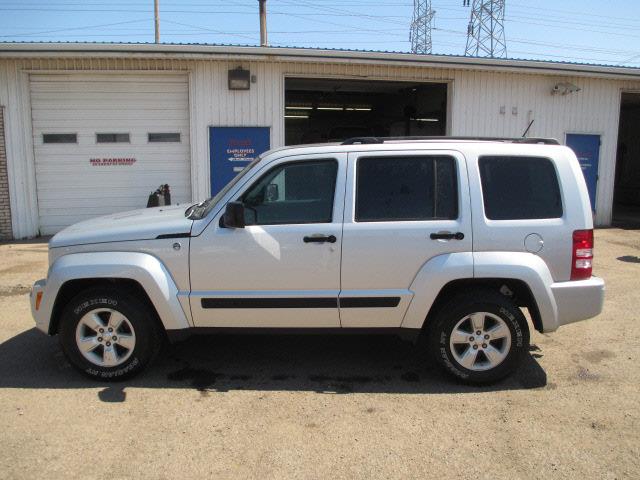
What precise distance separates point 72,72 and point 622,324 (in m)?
10.8

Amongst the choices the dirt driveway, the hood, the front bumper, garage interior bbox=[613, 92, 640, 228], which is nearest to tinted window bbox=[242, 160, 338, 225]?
the hood

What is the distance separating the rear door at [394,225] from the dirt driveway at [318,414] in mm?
723

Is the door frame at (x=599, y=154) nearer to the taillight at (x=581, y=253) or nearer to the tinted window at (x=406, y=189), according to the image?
the taillight at (x=581, y=253)

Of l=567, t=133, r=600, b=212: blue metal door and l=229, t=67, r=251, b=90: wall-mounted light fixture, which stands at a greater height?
l=229, t=67, r=251, b=90: wall-mounted light fixture

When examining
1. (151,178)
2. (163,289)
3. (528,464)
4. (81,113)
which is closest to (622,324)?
(528,464)

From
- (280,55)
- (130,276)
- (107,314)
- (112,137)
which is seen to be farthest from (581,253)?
(112,137)

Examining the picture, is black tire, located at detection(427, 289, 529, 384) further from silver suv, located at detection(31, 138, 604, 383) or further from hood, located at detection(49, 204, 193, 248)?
hood, located at detection(49, 204, 193, 248)

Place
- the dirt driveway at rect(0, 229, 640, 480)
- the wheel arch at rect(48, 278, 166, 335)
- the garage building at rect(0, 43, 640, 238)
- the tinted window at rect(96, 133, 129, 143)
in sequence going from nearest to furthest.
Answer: the dirt driveway at rect(0, 229, 640, 480), the wheel arch at rect(48, 278, 166, 335), the garage building at rect(0, 43, 640, 238), the tinted window at rect(96, 133, 129, 143)

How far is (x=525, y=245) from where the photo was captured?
13.4ft

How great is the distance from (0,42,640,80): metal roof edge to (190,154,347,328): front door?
24.1ft

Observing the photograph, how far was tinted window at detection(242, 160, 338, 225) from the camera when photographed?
13.7ft

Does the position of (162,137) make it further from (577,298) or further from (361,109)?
(361,109)

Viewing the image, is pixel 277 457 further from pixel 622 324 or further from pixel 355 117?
pixel 355 117

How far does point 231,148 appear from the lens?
11.4 metres
